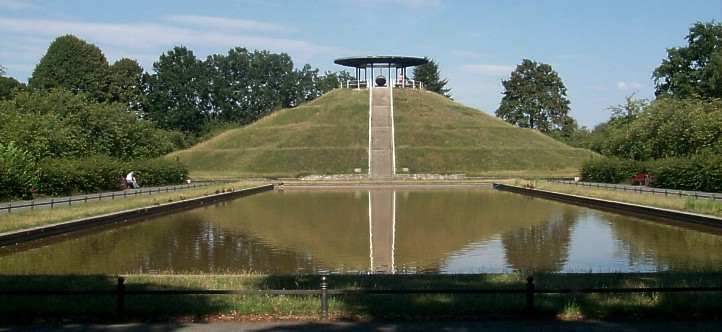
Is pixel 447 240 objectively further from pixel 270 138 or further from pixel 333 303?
pixel 270 138

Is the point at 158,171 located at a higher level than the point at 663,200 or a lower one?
higher

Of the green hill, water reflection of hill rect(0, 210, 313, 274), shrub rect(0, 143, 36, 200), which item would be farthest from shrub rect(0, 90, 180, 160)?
water reflection of hill rect(0, 210, 313, 274)

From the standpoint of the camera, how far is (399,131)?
80062mm

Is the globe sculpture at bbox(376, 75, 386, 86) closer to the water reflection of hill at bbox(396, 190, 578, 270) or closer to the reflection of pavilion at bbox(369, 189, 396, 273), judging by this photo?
the reflection of pavilion at bbox(369, 189, 396, 273)

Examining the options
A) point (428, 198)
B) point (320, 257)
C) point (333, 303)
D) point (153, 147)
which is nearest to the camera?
point (333, 303)

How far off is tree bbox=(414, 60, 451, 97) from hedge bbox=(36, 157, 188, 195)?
89902mm

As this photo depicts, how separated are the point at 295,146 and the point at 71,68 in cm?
3285

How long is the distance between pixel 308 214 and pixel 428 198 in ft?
39.4

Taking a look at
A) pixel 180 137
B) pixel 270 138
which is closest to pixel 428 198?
pixel 270 138

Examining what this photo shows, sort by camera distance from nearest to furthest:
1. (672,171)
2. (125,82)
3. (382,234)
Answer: (382,234) < (672,171) < (125,82)

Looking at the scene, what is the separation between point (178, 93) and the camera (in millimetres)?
120000

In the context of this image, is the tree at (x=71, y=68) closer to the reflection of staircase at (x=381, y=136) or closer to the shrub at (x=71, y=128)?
the shrub at (x=71, y=128)

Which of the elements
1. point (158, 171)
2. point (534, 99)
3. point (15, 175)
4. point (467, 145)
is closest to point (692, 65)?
point (467, 145)

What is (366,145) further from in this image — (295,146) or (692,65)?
(692,65)
